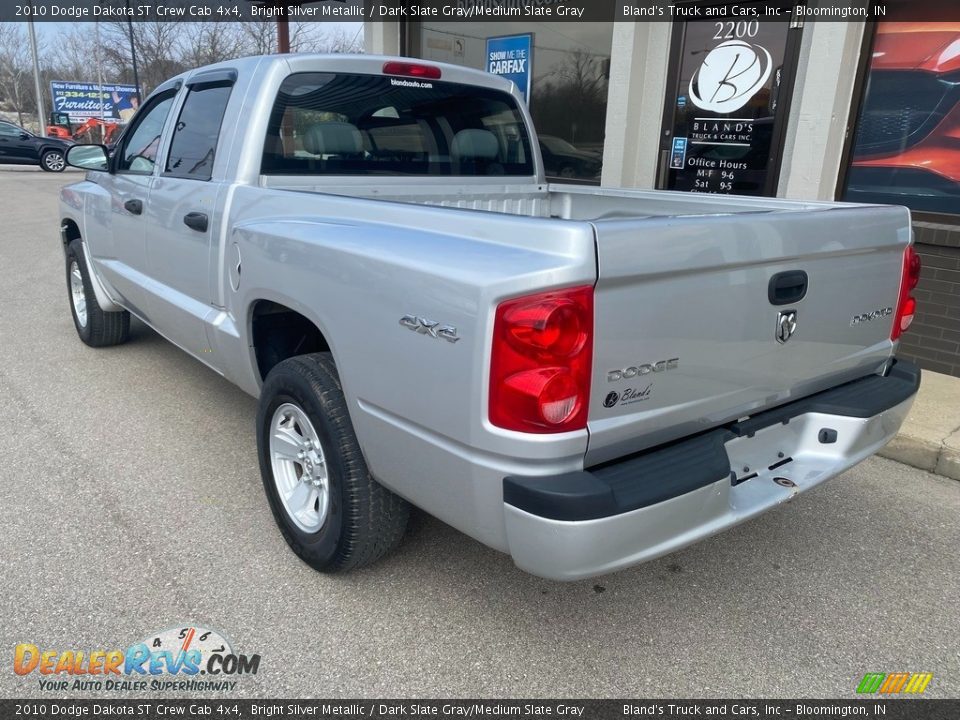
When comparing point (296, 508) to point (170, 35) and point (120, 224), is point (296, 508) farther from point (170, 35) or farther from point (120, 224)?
point (170, 35)

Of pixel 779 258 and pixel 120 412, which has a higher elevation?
pixel 779 258

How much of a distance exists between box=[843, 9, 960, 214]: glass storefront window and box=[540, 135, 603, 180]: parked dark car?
8.83 feet

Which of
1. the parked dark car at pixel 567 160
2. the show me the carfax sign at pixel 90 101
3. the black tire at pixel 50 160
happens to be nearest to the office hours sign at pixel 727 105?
the parked dark car at pixel 567 160

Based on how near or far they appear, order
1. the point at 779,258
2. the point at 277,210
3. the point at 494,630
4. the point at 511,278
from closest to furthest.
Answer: the point at 511,278 < the point at 779,258 < the point at 494,630 < the point at 277,210

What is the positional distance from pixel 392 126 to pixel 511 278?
82.3 inches

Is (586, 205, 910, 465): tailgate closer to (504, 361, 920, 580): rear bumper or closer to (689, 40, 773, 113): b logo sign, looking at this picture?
(504, 361, 920, 580): rear bumper

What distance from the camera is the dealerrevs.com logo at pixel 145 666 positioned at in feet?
7.52

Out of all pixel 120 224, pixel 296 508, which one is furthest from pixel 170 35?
pixel 296 508

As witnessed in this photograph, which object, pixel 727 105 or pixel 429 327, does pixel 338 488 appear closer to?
pixel 429 327

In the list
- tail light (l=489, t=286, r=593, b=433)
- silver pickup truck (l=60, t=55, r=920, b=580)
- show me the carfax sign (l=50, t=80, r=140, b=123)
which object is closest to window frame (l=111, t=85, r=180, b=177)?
silver pickup truck (l=60, t=55, r=920, b=580)

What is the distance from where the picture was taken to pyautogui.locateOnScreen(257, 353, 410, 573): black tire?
8.17 ft

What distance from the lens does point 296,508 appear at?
114 inches

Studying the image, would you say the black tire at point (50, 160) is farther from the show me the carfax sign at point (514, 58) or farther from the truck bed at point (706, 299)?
the truck bed at point (706, 299)

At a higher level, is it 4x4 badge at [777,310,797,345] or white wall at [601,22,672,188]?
white wall at [601,22,672,188]
